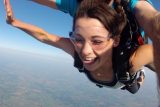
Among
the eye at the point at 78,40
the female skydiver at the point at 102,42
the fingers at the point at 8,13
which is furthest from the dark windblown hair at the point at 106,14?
→ the fingers at the point at 8,13

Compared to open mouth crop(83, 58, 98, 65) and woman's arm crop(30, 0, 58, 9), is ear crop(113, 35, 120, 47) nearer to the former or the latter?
open mouth crop(83, 58, 98, 65)

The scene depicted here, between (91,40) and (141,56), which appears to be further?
(141,56)

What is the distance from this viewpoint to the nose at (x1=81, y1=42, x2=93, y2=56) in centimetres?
173

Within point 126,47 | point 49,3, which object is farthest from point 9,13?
point 126,47

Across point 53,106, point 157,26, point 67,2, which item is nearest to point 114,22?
point 67,2

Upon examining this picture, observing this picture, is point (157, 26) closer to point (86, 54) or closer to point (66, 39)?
point (86, 54)

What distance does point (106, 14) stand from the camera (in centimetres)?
188

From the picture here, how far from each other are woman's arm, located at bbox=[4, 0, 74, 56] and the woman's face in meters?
0.71

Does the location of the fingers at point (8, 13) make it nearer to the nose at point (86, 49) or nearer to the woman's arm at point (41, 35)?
the woman's arm at point (41, 35)

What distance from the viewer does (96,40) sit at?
1.77m

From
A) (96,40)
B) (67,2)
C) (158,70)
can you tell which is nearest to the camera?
(158,70)

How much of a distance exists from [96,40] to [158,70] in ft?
3.72

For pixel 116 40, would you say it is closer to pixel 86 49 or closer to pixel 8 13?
pixel 86 49

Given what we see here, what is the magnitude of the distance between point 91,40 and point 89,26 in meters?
0.14
